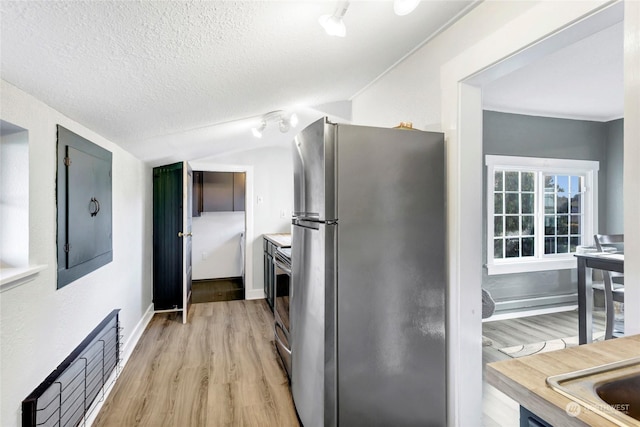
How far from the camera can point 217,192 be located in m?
5.30

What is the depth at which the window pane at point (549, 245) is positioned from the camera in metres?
3.98

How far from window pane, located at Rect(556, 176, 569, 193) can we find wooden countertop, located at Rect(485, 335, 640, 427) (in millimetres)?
3988

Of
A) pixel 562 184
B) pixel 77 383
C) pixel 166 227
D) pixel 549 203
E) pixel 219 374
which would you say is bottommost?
pixel 219 374

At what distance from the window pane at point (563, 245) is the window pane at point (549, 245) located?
0.26 ft

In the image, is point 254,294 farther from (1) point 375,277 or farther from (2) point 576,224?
(2) point 576,224

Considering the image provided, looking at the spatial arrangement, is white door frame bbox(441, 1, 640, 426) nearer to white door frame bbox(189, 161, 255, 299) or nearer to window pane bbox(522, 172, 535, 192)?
window pane bbox(522, 172, 535, 192)

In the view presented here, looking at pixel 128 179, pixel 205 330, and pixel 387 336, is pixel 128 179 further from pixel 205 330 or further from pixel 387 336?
pixel 387 336

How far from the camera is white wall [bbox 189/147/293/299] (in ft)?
15.0

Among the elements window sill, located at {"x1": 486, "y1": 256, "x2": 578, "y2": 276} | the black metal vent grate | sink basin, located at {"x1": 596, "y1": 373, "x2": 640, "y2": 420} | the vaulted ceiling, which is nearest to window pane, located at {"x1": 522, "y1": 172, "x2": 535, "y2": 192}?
window sill, located at {"x1": 486, "y1": 256, "x2": 578, "y2": 276}

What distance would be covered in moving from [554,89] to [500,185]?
120 centimetres

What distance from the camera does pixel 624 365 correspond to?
639 mm

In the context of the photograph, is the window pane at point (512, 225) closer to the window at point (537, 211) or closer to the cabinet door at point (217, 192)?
the window at point (537, 211)

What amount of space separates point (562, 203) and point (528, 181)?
60 cm

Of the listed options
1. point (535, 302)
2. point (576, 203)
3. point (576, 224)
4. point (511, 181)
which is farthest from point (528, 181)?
point (535, 302)
